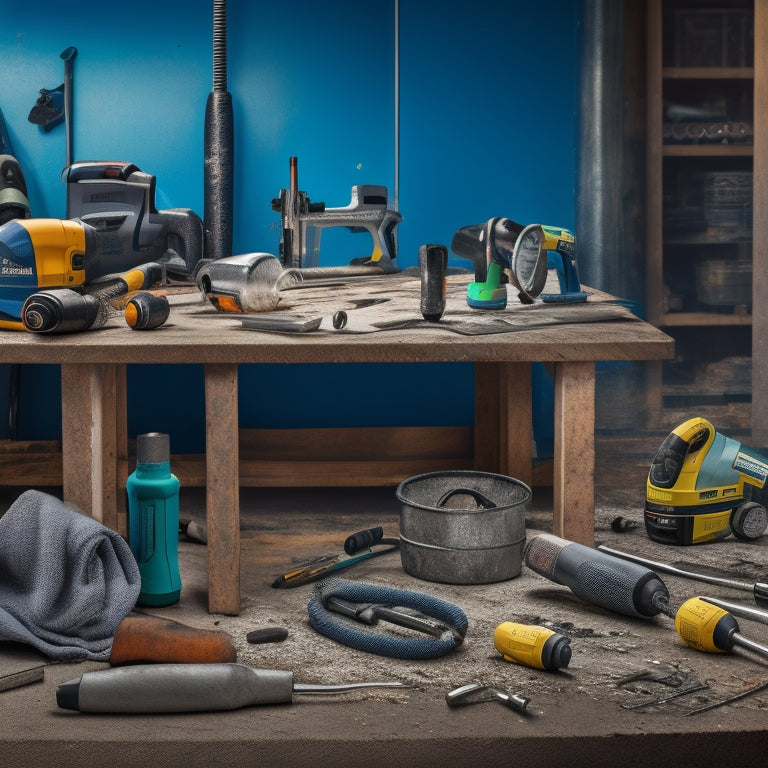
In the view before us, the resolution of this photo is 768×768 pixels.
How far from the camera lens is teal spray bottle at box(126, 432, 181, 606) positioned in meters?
2.40

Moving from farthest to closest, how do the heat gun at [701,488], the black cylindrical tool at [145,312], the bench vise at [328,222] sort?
the bench vise at [328,222] → the heat gun at [701,488] → the black cylindrical tool at [145,312]

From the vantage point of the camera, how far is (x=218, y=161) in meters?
3.72

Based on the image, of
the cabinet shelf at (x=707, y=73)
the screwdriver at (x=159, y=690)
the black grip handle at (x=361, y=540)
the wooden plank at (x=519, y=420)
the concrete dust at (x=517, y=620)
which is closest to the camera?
the screwdriver at (x=159, y=690)

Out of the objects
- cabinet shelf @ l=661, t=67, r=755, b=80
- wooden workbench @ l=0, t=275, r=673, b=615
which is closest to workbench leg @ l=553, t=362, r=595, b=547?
wooden workbench @ l=0, t=275, r=673, b=615

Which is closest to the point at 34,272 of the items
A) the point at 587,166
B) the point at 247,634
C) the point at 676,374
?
the point at 247,634

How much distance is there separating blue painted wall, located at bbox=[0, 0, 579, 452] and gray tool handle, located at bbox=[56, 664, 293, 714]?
7.11 feet

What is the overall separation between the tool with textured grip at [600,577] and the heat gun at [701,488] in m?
0.63

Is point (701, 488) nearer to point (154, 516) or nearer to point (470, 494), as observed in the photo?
point (470, 494)

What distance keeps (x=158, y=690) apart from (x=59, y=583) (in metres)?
0.43

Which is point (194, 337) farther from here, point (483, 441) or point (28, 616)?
point (483, 441)

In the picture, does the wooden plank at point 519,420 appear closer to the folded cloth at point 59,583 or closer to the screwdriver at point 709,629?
the screwdriver at point 709,629

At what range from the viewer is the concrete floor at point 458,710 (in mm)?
1803

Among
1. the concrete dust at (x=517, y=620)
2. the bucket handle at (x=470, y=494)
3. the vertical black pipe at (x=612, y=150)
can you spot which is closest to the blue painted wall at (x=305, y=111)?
the vertical black pipe at (x=612, y=150)

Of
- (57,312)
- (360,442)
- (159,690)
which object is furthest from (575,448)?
(360,442)
